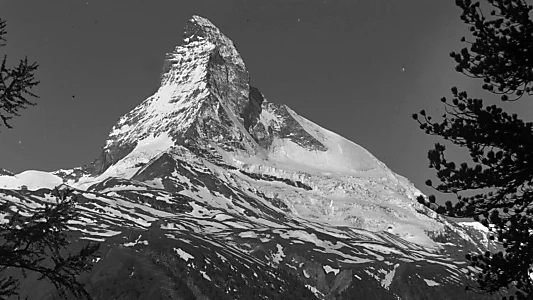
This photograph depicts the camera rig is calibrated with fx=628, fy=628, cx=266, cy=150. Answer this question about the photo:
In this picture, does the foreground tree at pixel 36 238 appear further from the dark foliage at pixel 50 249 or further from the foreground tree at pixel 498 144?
the foreground tree at pixel 498 144

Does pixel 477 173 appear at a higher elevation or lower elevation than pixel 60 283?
lower

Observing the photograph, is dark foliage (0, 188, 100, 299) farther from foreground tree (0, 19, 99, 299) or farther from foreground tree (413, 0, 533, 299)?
foreground tree (413, 0, 533, 299)

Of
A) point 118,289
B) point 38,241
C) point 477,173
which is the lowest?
point 477,173

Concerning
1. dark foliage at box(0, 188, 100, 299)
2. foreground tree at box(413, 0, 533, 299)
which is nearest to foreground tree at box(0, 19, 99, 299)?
dark foliage at box(0, 188, 100, 299)

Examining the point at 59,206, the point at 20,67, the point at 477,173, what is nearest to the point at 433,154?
the point at 477,173

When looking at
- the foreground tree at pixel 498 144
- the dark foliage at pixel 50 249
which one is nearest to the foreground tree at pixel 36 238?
the dark foliage at pixel 50 249

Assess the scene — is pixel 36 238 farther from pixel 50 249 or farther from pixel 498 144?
pixel 498 144

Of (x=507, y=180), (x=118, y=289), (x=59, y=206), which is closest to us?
(x=507, y=180)

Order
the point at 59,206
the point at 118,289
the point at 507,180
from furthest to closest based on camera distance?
the point at 118,289 < the point at 59,206 < the point at 507,180

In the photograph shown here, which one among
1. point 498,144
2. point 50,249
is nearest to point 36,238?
point 50,249

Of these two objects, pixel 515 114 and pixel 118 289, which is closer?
pixel 515 114

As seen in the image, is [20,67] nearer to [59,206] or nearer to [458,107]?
[59,206]
